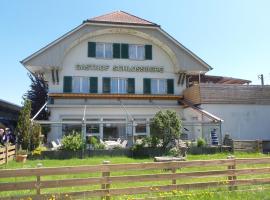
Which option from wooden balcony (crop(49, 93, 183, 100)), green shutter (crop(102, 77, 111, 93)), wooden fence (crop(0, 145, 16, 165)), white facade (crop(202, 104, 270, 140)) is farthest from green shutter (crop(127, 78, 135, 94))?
wooden fence (crop(0, 145, 16, 165))

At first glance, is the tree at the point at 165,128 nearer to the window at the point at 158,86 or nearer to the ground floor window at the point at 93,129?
the ground floor window at the point at 93,129

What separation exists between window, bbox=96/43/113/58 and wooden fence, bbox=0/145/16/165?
11689mm

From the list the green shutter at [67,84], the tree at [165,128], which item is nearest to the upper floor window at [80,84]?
the green shutter at [67,84]

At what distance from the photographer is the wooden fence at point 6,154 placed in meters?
17.0

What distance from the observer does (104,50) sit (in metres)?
28.8

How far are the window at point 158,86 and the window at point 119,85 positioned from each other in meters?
2.33

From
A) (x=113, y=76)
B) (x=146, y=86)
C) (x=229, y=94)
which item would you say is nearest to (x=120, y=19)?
(x=113, y=76)

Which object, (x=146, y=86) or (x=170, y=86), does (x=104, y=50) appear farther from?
(x=170, y=86)

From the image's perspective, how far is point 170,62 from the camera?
30062 mm

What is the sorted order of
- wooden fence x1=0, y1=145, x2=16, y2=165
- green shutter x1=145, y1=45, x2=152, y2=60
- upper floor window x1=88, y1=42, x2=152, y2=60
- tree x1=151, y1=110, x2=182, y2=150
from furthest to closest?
green shutter x1=145, y1=45, x2=152, y2=60 < upper floor window x1=88, y1=42, x2=152, y2=60 < tree x1=151, y1=110, x2=182, y2=150 < wooden fence x1=0, y1=145, x2=16, y2=165

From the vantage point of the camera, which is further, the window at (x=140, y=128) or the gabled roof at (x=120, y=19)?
the window at (x=140, y=128)

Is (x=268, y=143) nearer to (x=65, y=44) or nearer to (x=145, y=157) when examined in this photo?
(x=145, y=157)

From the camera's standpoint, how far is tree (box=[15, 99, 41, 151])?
68.0 ft

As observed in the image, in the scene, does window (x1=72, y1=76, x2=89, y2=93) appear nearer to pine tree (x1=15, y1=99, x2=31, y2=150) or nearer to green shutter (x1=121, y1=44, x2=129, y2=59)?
green shutter (x1=121, y1=44, x2=129, y2=59)
